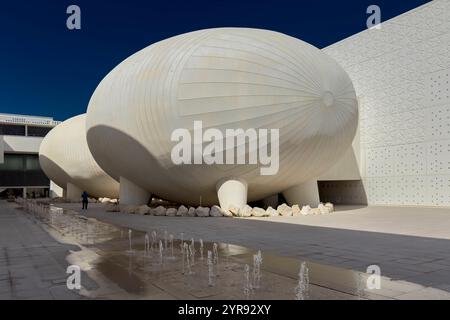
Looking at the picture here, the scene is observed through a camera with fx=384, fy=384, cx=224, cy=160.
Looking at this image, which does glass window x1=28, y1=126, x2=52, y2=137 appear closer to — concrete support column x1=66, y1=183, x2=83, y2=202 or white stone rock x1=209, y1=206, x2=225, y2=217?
concrete support column x1=66, y1=183, x2=83, y2=202

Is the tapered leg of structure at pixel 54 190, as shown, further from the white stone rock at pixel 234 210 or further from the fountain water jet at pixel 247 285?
the fountain water jet at pixel 247 285

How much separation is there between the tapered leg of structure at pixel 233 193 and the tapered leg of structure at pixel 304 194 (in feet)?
11.1

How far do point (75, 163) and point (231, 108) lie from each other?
781 inches

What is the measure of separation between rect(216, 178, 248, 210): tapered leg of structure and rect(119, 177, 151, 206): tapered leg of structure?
225 inches

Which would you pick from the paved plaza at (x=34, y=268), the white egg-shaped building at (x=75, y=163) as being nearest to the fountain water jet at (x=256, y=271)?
the paved plaza at (x=34, y=268)

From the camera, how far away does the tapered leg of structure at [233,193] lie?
16.4m

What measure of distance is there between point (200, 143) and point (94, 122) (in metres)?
7.74

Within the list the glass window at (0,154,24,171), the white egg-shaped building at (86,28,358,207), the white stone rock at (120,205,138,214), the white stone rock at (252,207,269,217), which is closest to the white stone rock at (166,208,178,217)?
the white egg-shaped building at (86,28,358,207)

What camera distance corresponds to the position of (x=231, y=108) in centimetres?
1505

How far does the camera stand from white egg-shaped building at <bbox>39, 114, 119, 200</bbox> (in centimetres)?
2944

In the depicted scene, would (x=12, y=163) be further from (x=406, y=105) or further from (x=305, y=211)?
(x=406, y=105)

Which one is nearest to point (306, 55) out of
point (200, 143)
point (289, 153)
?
point (289, 153)
